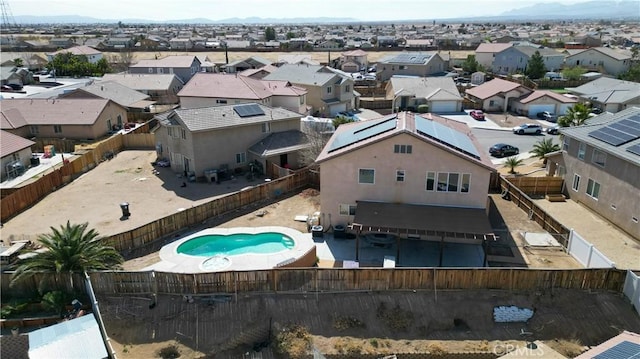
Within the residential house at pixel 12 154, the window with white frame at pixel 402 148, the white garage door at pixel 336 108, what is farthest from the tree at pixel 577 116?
the residential house at pixel 12 154

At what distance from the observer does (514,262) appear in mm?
24078

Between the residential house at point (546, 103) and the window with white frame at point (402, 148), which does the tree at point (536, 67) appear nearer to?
the residential house at point (546, 103)

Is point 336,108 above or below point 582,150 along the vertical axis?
below

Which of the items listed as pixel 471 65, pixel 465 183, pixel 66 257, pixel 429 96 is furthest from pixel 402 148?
pixel 471 65

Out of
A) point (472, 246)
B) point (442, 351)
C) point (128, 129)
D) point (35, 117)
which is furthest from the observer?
point (128, 129)

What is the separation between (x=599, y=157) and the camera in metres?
29.5

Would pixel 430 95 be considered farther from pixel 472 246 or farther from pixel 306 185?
pixel 472 246

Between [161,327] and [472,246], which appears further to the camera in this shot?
[472,246]

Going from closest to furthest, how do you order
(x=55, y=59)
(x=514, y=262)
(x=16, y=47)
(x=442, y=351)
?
(x=442, y=351), (x=514, y=262), (x=55, y=59), (x=16, y=47)

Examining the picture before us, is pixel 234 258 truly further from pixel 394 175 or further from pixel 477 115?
pixel 477 115

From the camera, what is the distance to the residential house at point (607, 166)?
2677 centimetres

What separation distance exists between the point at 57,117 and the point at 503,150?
46639 millimetres

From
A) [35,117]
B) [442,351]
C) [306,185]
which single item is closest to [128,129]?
[35,117]

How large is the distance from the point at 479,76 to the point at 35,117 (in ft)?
232
